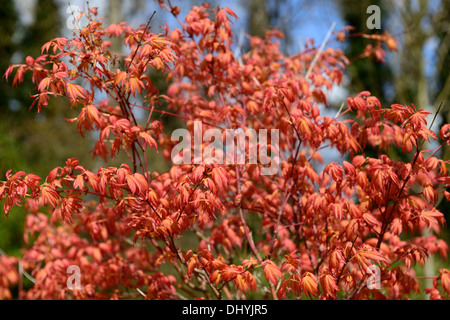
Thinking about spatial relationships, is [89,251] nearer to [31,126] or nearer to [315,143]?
[315,143]

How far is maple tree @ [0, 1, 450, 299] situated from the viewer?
193 centimetres

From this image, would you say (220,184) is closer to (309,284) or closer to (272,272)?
(272,272)

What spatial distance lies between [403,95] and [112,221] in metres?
5.96

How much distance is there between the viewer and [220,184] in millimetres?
1819

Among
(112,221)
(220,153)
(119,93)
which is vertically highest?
(119,93)

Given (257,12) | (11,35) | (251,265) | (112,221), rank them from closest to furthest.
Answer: (251,265) → (112,221) → (257,12) → (11,35)

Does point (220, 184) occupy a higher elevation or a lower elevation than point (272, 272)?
higher

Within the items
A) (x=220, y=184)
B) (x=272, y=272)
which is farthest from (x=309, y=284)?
(x=220, y=184)

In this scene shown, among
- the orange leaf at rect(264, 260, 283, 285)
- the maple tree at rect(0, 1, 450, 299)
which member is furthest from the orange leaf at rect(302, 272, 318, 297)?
the orange leaf at rect(264, 260, 283, 285)

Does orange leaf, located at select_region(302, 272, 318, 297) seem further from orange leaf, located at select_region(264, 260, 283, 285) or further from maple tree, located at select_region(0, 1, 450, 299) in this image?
orange leaf, located at select_region(264, 260, 283, 285)

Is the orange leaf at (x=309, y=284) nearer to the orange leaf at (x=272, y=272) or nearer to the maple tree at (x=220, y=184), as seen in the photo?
the maple tree at (x=220, y=184)

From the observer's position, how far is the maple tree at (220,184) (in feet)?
6.33

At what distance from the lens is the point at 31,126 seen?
40.0 ft
